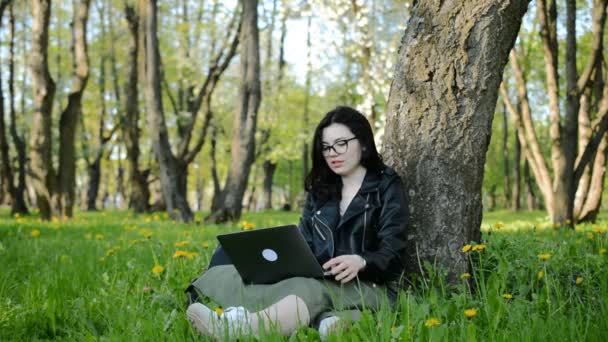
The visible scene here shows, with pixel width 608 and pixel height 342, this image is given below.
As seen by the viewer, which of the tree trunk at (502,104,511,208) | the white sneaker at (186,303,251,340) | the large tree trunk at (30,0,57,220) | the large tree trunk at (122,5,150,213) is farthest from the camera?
the tree trunk at (502,104,511,208)

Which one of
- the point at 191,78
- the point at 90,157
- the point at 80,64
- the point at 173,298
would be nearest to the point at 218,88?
the point at 90,157

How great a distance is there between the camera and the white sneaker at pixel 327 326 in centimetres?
244

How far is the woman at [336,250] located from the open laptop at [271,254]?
7cm

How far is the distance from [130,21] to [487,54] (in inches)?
516

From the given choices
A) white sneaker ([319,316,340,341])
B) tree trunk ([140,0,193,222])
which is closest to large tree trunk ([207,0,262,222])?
tree trunk ([140,0,193,222])

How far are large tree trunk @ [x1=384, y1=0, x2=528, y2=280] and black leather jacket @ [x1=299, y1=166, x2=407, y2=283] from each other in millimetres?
272

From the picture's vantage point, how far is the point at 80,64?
10.9m

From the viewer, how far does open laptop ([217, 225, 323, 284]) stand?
279 cm

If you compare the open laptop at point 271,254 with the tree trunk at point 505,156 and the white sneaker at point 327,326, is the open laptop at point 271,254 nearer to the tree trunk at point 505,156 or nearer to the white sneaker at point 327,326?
the white sneaker at point 327,326

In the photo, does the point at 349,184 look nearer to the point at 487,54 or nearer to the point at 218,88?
the point at 487,54

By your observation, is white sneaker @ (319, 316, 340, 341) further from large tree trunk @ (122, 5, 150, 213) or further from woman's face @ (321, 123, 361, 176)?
large tree trunk @ (122, 5, 150, 213)

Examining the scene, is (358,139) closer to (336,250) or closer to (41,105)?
(336,250)

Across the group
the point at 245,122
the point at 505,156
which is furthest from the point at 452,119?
the point at 505,156

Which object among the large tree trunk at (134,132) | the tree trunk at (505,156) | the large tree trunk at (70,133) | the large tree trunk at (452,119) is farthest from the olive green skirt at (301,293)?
the tree trunk at (505,156)
